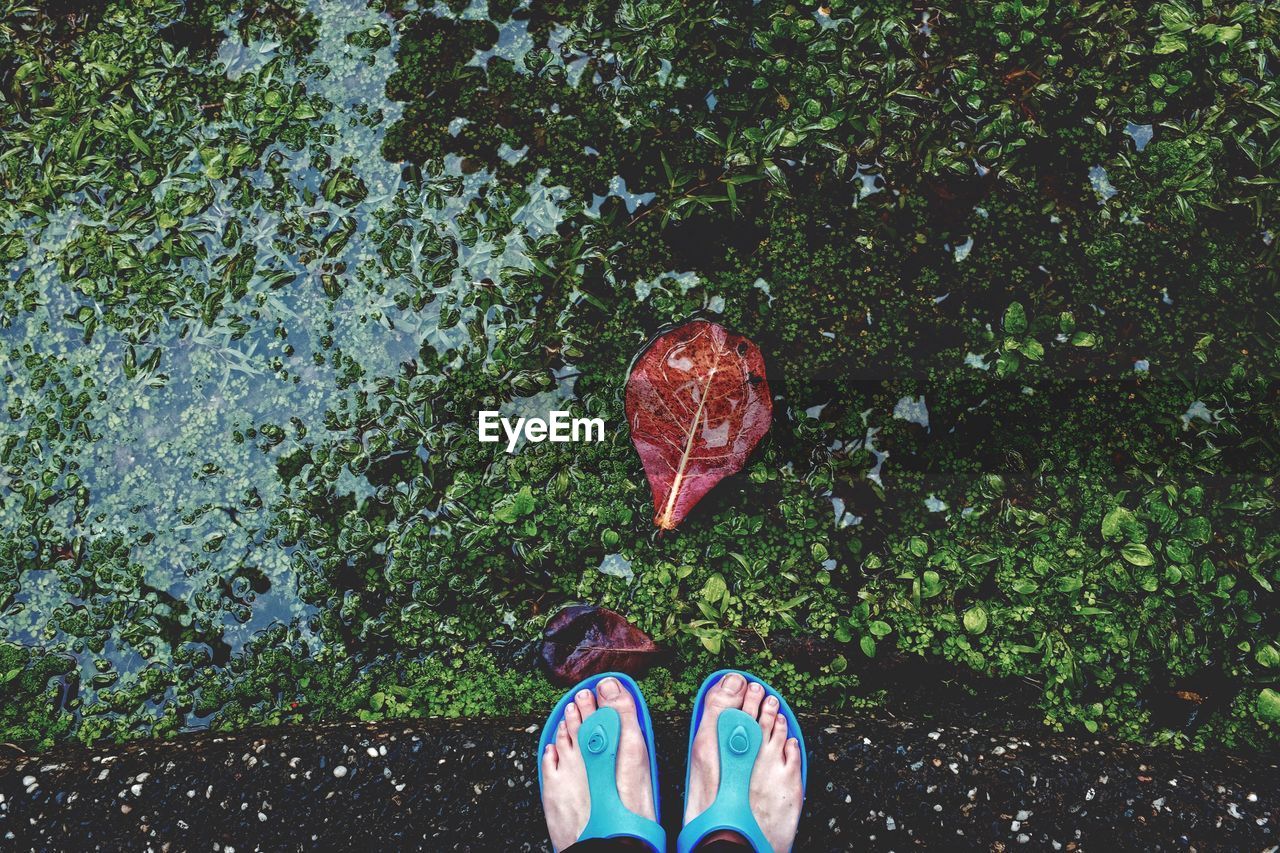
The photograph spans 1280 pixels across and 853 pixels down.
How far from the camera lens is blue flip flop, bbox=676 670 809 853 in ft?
7.50

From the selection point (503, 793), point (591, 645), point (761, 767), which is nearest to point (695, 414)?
point (591, 645)

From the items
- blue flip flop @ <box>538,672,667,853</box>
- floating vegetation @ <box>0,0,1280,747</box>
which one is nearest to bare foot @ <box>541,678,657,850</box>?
blue flip flop @ <box>538,672,667,853</box>

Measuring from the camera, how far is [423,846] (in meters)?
2.21

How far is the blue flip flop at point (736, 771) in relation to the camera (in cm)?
229

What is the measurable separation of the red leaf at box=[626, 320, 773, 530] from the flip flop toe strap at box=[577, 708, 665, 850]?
67 centimetres

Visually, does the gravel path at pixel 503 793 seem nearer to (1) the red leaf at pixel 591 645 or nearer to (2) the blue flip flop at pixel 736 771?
(2) the blue flip flop at pixel 736 771

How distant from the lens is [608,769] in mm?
2361

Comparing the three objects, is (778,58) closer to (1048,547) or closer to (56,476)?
(1048,547)

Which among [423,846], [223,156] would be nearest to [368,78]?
[223,156]

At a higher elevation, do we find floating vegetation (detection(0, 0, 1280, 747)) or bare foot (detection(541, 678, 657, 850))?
floating vegetation (detection(0, 0, 1280, 747))

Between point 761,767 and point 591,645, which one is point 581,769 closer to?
point 591,645

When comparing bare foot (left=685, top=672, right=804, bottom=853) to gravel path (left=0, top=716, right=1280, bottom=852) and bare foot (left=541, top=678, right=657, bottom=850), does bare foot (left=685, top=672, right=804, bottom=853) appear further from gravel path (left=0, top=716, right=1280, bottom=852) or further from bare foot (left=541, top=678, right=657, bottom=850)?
bare foot (left=541, top=678, right=657, bottom=850)

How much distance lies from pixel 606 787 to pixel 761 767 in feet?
1.62

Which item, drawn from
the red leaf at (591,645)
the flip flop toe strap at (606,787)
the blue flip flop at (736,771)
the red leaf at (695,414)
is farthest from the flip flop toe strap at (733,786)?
the red leaf at (695,414)
